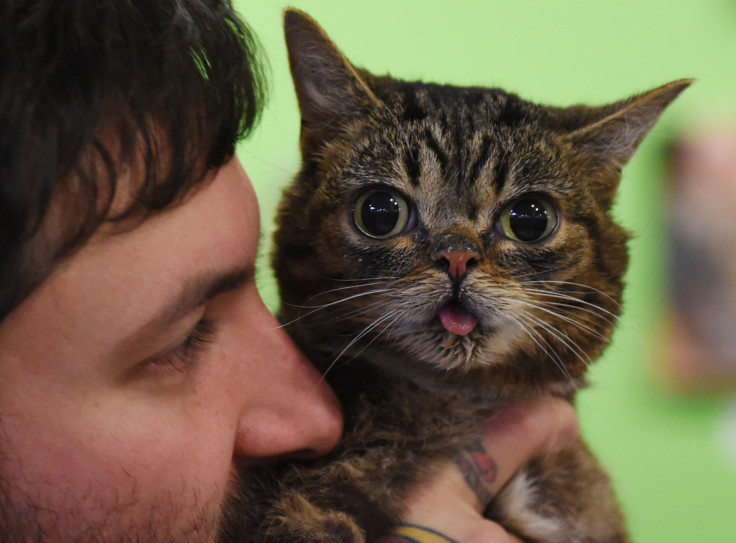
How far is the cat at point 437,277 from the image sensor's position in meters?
1.09

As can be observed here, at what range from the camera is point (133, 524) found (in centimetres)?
89

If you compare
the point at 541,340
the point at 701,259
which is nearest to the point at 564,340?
the point at 541,340

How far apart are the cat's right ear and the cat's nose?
0.32m

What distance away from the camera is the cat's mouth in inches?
43.0

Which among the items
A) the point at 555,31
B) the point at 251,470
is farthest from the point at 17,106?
the point at 555,31

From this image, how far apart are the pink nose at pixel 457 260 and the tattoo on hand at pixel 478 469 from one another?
325 millimetres

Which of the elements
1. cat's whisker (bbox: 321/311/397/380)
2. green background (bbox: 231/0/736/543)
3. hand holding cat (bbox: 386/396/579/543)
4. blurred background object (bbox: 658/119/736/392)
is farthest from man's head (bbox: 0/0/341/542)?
blurred background object (bbox: 658/119/736/392)

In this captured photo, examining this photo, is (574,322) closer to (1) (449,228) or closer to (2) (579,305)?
(2) (579,305)

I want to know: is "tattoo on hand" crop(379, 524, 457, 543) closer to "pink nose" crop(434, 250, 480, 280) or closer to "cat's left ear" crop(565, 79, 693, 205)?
"pink nose" crop(434, 250, 480, 280)

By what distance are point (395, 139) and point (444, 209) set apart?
156 mm

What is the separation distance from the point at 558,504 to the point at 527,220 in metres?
0.49

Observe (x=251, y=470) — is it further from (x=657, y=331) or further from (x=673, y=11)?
(x=673, y=11)

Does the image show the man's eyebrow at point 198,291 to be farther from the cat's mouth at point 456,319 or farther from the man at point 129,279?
the cat's mouth at point 456,319

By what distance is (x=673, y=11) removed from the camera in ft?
7.59
